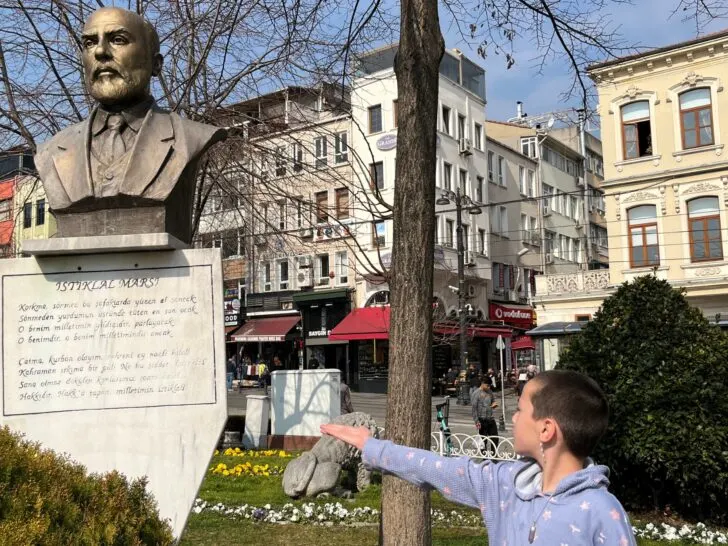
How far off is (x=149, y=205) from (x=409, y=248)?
6.21ft

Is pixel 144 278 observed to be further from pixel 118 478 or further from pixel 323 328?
pixel 323 328

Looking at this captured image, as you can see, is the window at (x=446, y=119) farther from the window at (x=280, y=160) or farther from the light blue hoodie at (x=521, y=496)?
the light blue hoodie at (x=521, y=496)

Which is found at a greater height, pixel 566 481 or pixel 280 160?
pixel 280 160

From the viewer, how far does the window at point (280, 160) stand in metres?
12.8

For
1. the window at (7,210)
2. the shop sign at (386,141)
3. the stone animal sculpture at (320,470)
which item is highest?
the shop sign at (386,141)

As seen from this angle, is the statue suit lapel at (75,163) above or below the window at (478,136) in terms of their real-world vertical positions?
below

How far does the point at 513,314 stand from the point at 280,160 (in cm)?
3031

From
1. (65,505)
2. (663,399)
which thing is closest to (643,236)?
(663,399)

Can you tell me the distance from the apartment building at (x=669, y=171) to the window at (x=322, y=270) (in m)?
12.7

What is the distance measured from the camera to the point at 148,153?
184 inches

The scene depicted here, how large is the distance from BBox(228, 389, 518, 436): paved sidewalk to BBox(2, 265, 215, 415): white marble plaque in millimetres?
13539

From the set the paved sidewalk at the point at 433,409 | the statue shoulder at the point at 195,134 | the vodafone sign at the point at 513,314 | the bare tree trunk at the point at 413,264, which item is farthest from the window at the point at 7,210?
the vodafone sign at the point at 513,314

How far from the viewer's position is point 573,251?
171 ft

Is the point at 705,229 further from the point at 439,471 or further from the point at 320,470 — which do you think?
the point at 439,471
